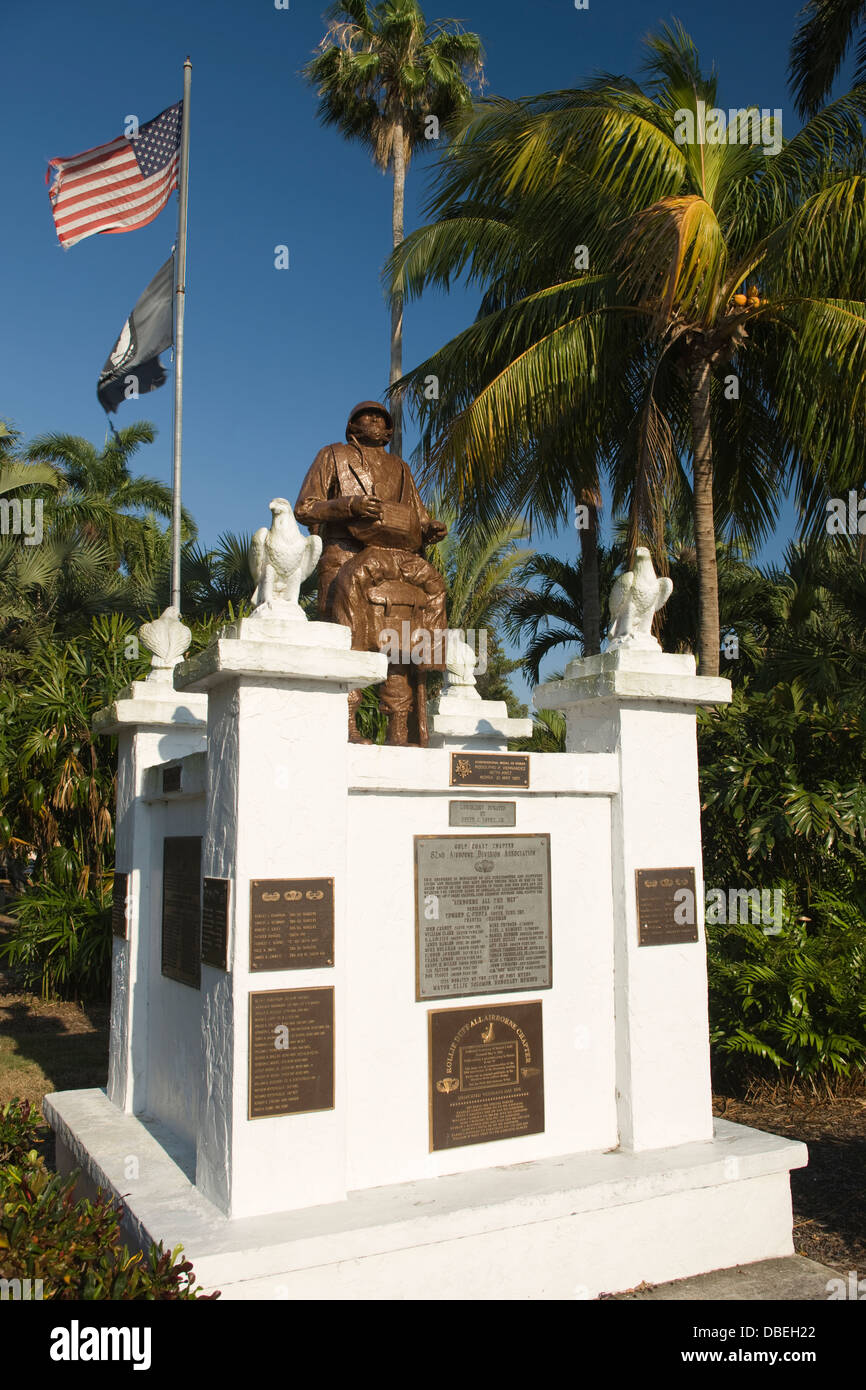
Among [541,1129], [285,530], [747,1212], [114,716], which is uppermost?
[285,530]

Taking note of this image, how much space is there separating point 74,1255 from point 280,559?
282cm

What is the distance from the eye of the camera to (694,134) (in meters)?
9.62

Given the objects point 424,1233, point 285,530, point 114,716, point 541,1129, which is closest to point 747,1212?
point 541,1129

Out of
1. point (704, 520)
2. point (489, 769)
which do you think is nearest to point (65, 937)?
point (489, 769)

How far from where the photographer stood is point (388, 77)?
18.2 meters

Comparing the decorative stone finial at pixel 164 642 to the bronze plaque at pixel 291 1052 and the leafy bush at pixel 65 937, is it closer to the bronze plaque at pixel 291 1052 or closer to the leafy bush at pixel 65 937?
the bronze plaque at pixel 291 1052

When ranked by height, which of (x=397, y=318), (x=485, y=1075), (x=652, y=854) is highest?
(x=397, y=318)

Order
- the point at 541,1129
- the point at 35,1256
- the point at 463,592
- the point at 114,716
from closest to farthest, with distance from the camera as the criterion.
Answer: the point at 35,1256 → the point at 541,1129 → the point at 114,716 → the point at 463,592

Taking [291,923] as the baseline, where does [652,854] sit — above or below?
above

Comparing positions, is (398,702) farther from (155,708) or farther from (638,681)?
(638,681)

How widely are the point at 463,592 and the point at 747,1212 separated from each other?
58.1 ft

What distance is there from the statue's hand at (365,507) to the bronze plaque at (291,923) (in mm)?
2520

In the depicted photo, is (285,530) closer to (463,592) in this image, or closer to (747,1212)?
(747,1212)

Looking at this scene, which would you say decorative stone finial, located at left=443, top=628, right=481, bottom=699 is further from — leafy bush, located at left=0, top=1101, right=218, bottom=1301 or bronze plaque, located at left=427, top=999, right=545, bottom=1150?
leafy bush, located at left=0, top=1101, right=218, bottom=1301
